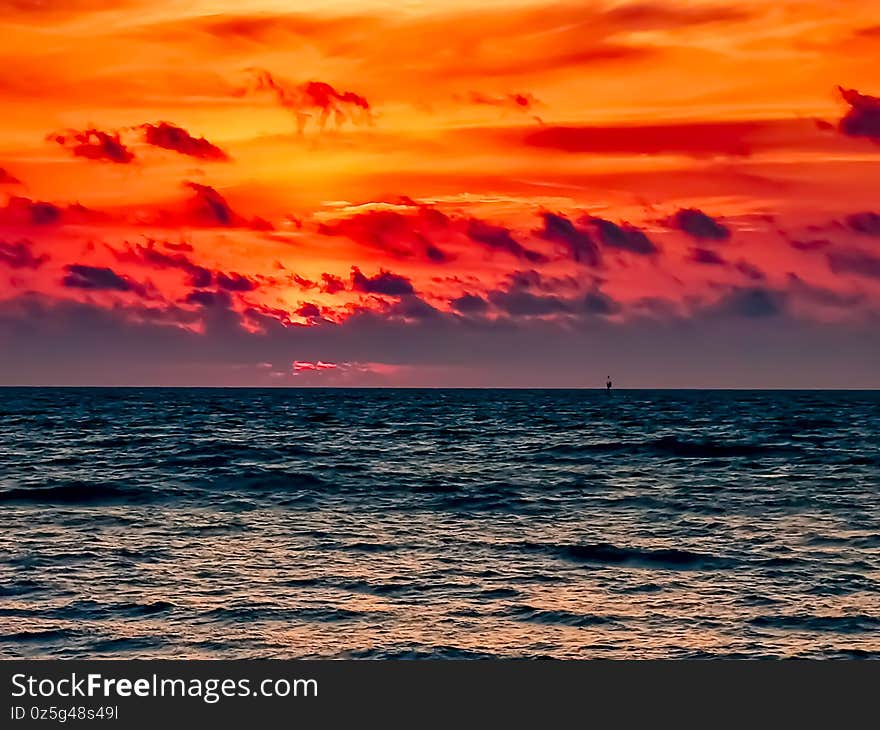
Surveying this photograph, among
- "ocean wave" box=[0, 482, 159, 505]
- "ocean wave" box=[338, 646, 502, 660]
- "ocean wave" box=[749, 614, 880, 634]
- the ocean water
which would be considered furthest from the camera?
"ocean wave" box=[0, 482, 159, 505]

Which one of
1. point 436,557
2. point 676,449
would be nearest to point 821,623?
point 436,557

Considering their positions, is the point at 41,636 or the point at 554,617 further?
the point at 554,617

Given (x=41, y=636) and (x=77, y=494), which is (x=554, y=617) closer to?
(x=41, y=636)

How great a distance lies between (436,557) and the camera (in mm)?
28000

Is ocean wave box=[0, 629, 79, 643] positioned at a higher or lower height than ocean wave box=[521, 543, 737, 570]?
higher

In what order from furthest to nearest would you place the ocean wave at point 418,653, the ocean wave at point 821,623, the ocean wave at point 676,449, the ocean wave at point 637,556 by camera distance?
the ocean wave at point 676,449 → the ocean wave at point 637,556 → the ocean wave at point 821,623 → the ocean wave at point 418,653

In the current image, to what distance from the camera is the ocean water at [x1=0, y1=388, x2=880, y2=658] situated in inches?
778

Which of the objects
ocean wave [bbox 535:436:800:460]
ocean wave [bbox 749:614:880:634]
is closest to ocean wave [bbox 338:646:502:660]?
ocean wave [bbox 749:614:880:634]

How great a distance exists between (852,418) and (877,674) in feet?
393

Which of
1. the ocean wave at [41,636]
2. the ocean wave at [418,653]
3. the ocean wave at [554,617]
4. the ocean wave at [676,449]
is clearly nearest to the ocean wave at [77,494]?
the ocean wave at [41,636]

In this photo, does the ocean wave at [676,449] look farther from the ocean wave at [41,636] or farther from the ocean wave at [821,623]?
the ocean wave at [41,636]

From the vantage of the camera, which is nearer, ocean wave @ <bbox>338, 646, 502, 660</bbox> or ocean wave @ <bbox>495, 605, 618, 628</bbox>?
ocean wave @ <bbox>338, 646, 502, 660</bbox>

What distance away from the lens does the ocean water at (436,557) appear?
19766 millimetres

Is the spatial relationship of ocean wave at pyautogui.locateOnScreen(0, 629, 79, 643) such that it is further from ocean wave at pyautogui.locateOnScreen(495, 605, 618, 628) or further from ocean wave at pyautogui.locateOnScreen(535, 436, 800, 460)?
ocean wave at pyautogui.locateOnScreen(535, 436, 800, 460)
